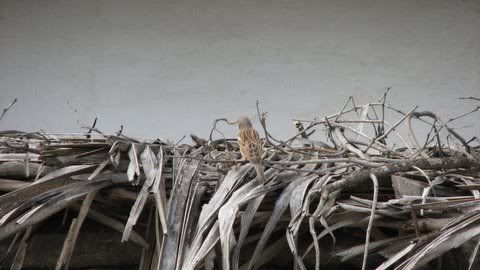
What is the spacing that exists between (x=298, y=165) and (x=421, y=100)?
2.57 metres

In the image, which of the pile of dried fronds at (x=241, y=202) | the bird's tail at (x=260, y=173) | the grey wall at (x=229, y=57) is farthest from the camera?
the grey wall at (x=229, y=57)

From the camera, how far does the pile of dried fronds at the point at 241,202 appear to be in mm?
2502

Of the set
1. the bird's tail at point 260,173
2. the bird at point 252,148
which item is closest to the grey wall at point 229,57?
the bird at point 252,148

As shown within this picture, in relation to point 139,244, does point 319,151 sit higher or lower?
higher

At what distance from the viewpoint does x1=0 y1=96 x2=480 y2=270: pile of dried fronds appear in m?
2.50

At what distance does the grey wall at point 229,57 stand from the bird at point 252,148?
83.1 inches

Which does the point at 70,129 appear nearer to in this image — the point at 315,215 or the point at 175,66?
the point at 175,66

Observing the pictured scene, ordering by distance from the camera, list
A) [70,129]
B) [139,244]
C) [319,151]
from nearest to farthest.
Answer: [139,244]
[319,151]
[70,129]

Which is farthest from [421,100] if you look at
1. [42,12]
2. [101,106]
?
[42,12]

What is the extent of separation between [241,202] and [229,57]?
2876mm

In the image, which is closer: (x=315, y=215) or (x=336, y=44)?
(x=315, y=215)

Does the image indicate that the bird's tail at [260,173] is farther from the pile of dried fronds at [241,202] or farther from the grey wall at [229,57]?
the grey wall at [229,57]

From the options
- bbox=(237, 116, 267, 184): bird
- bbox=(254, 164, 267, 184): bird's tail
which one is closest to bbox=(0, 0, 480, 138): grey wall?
bbox=(237, 116, 267, 184): bird

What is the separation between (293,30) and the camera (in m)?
5.39
